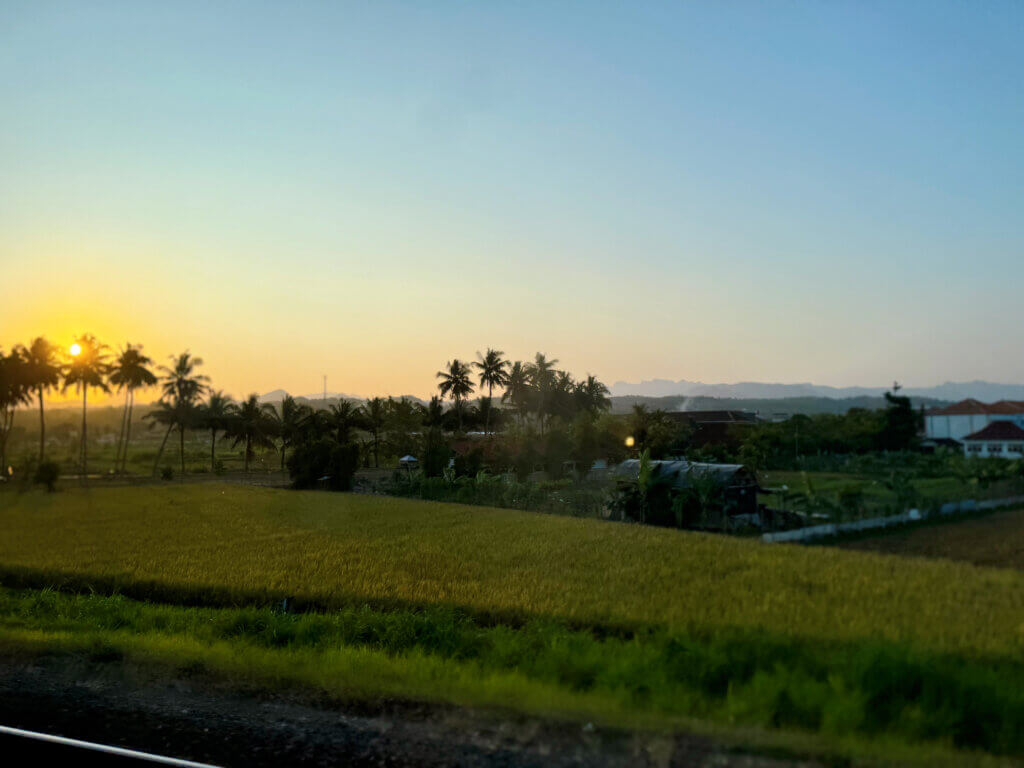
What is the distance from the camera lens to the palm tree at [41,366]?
32.4 m

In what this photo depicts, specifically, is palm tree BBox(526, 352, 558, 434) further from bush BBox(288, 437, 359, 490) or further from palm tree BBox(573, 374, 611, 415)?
bush BBox(288, 437, 359, 490)

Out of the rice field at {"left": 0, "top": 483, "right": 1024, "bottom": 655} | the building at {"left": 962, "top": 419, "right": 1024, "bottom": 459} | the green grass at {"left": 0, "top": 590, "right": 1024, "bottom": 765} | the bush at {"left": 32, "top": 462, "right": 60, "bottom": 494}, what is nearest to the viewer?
the green grass at {"left": 0, "top": 590, "right": 1024, "bottom": 765}

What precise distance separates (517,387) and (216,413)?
10150 mm

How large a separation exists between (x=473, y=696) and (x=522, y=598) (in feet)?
11.3

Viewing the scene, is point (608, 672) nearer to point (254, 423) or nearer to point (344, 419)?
point (344, 419)

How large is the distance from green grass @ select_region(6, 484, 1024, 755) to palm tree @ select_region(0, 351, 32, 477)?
18.5 metres

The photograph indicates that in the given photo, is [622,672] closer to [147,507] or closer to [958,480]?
[958,480]

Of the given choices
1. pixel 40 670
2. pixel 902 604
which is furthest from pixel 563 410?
pixel 40 670

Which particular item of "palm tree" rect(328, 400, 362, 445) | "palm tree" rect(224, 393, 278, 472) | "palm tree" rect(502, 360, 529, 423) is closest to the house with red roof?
"palm tree" rect(502, 360, 529, 423)

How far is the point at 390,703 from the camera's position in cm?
619

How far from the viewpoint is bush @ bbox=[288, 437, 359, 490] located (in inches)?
847

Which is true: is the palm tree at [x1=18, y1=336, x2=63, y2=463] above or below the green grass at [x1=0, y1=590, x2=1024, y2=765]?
above

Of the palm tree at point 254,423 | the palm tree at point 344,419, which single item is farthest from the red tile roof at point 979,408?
the palm tree at point 254,423

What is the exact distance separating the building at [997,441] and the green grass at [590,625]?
256 inches
